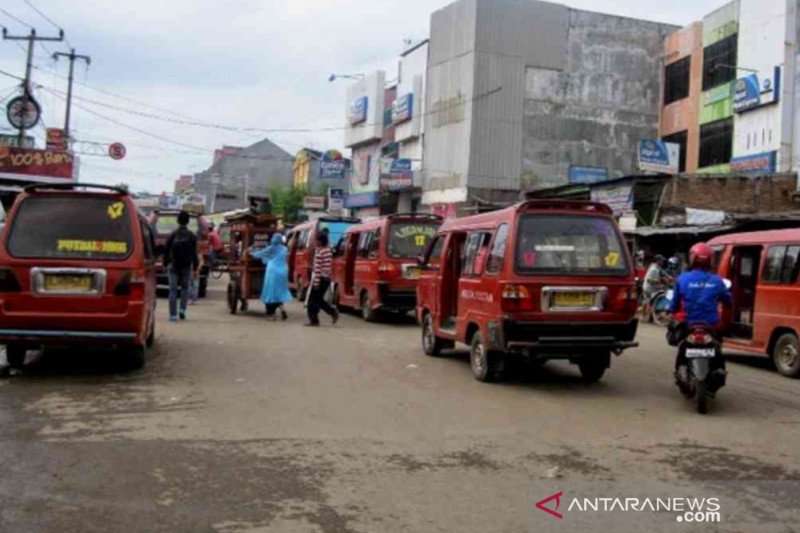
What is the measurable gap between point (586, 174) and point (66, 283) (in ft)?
121

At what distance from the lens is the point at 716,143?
34.1m

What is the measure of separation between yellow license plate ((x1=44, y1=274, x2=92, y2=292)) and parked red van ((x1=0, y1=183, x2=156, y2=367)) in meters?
0.01

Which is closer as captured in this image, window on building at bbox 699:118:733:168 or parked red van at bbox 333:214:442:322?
parked red van at bbox 333:214:442:322

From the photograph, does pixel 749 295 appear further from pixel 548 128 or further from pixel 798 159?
pixel 548 128

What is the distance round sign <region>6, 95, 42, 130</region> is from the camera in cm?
3922

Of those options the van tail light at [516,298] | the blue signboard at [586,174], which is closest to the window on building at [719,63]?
the blue signboard at [586,174]

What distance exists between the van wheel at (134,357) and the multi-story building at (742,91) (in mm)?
25893

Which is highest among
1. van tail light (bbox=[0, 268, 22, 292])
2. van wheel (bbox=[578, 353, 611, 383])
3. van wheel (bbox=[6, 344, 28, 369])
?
van tail light (bbox=[0, 268, 22, 292])

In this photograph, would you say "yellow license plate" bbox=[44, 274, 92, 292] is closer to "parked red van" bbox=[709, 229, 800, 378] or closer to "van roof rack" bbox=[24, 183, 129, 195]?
"van roof rack" bbox=[24, 183, 129, 195]

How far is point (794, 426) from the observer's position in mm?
7660

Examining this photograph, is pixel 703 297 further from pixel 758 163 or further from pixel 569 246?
pixel 758 163

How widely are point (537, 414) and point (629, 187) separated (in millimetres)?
22084

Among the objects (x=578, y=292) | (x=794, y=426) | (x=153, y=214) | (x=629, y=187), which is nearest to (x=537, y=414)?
(x=578, y=292)

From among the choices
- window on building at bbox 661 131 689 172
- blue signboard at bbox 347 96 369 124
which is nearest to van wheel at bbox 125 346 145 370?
window on building at bbox 661 131 689 172
